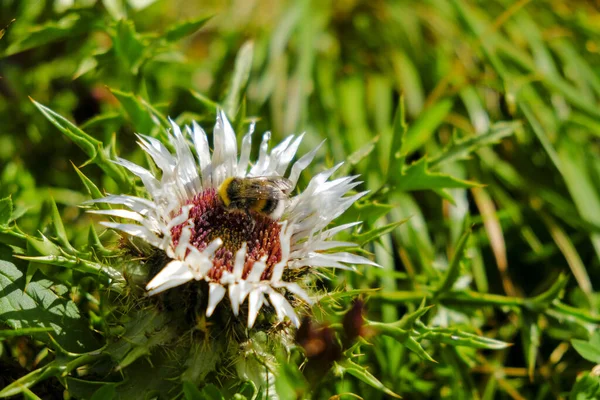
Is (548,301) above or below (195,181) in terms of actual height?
below

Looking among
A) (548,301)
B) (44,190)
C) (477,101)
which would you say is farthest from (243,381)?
(477,101)

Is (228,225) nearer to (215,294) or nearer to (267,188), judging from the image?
(267,188)

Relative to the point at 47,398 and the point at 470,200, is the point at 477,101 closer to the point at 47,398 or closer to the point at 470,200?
the point at 470,200

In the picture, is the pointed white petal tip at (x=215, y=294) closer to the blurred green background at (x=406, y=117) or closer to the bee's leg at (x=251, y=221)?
the bee's leg at (x=251, y=221)

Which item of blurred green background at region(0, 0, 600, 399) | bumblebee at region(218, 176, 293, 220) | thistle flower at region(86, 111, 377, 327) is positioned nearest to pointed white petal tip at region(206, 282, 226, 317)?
thistle flower at region(86, 111, 377, 327)

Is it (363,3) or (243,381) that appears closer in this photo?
(243,381)

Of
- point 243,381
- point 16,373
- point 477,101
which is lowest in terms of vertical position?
point 477,101

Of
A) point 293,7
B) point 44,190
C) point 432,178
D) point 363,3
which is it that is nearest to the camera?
point 432,178

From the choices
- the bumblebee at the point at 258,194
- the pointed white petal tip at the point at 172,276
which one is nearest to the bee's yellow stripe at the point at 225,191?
the bumblebee at the point at 258,194

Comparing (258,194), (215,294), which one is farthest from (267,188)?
(215,294)
